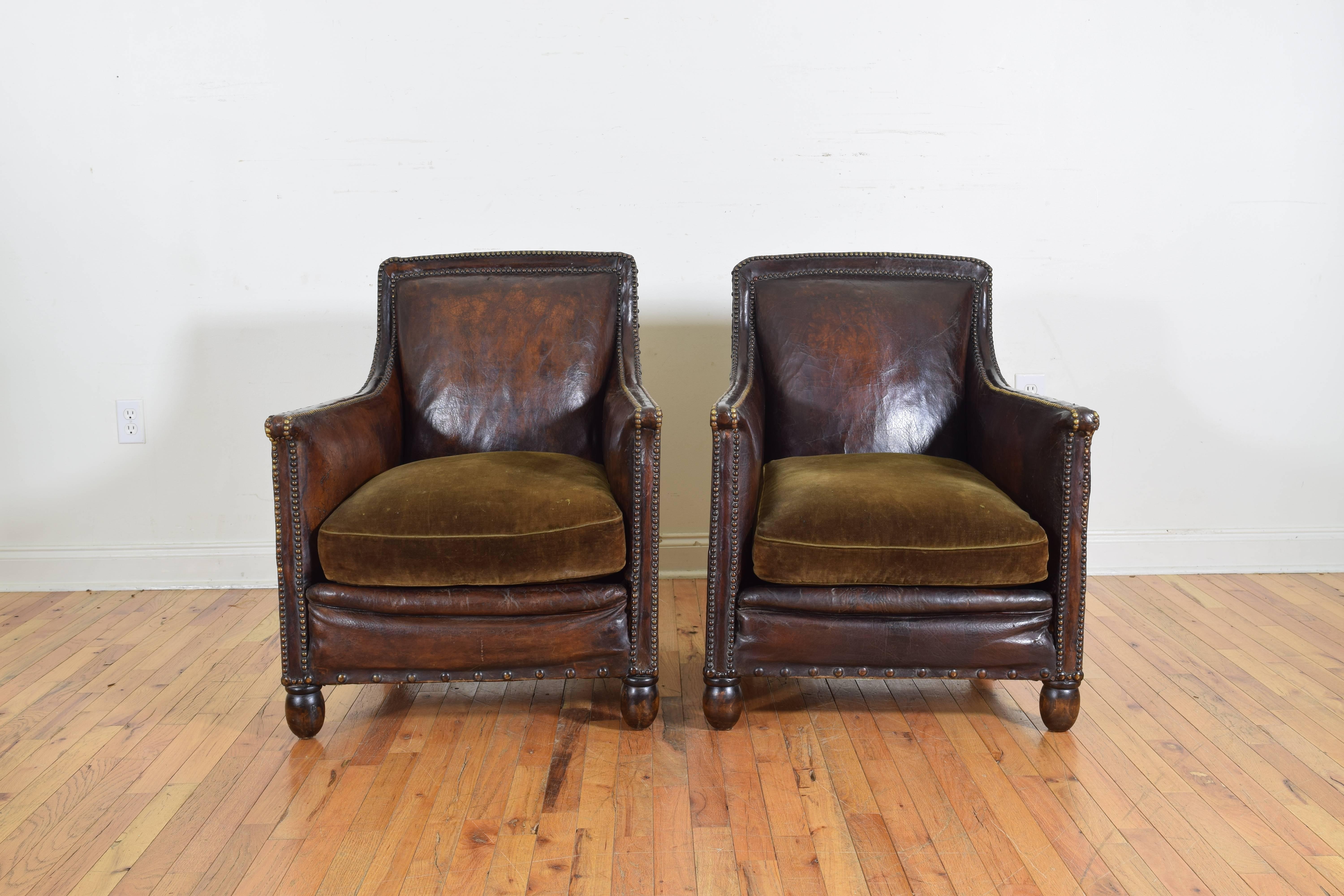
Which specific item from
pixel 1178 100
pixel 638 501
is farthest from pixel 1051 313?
pixel 638 501

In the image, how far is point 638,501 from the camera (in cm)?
190

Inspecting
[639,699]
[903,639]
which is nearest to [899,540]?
[903,639]

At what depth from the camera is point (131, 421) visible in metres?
2.91

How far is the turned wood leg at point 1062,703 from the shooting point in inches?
75.8

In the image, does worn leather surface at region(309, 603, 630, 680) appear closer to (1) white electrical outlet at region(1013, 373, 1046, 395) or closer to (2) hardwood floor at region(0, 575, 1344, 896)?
(2) hardwood floor at region(0, 575, 1344, 896)

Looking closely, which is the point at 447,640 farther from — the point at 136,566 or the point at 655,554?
the point at 136,566

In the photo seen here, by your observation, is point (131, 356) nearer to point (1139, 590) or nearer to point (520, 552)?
point (520, 552)

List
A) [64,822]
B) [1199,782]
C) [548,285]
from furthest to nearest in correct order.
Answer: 1. [548,285]
2. [1199,782]
3. [64,822]

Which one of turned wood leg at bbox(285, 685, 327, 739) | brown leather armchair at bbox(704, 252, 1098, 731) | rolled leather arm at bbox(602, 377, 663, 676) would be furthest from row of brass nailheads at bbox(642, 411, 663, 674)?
turned wood leg at bbox(285, 685, 327, 739)

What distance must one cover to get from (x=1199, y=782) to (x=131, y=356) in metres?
2.86

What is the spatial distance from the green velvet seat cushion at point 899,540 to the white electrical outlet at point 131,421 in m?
1.99

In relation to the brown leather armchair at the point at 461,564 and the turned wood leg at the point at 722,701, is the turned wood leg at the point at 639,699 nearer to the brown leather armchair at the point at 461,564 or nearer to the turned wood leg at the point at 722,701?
the brown leather armchair at the point at 461,564

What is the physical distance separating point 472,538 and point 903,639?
0.83 m

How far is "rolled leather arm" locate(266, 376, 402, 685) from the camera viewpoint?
184cm
